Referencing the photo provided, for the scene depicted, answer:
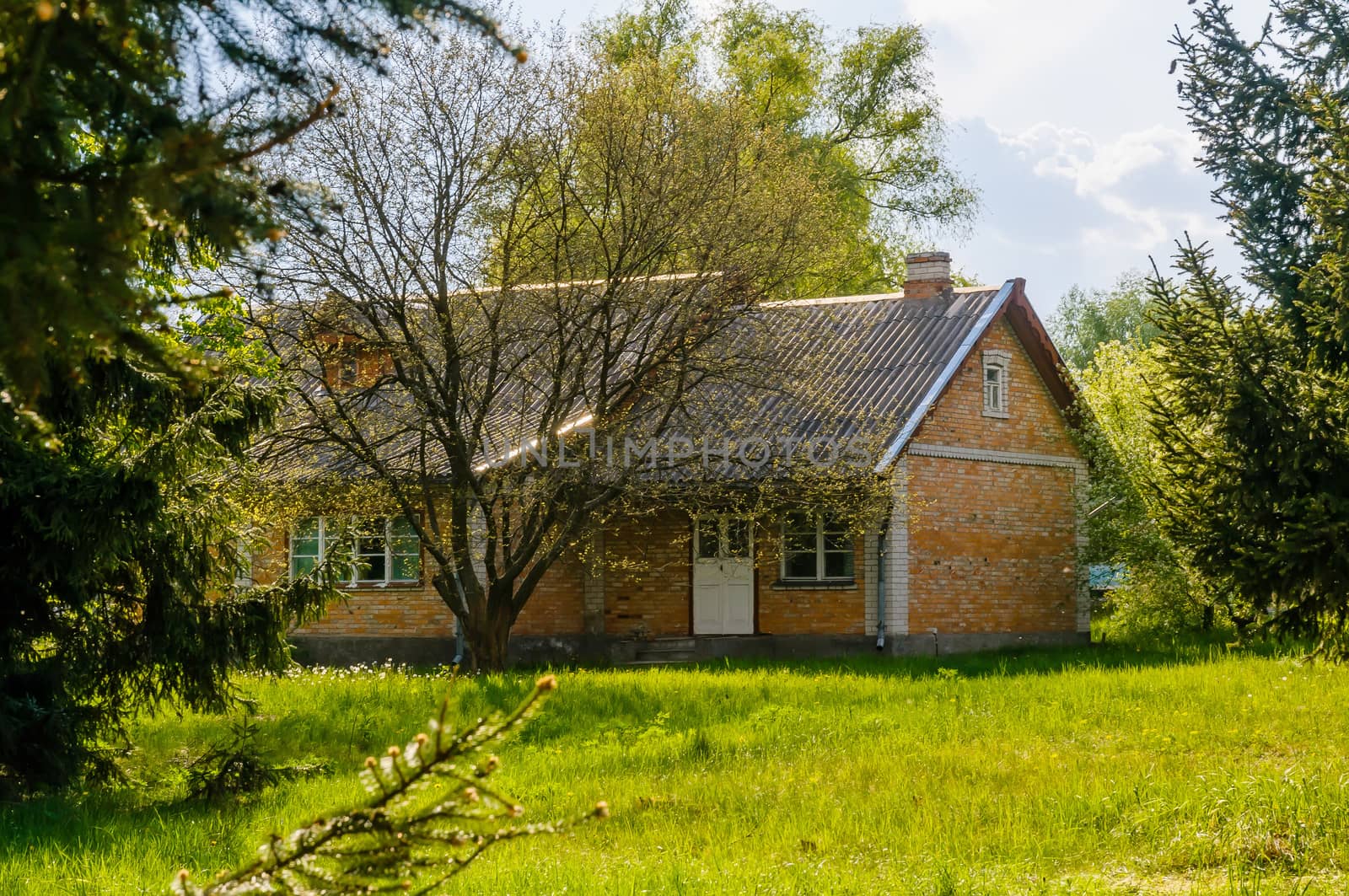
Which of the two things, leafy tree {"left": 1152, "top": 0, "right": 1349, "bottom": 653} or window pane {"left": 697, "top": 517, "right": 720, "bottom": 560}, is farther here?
window pane {"left": 697, "top": 517, "right": 720, "bottom": 560}

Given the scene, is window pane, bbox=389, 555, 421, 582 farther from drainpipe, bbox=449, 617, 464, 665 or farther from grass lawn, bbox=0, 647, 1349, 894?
grass lawn, bbox=0, 647, 1349, 894

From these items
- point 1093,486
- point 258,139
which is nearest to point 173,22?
point 258,139

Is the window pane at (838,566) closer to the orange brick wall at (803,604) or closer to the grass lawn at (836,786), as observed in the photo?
the orange brick wall at (803,604)

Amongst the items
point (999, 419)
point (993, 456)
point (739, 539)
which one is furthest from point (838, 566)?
point (999, 419)

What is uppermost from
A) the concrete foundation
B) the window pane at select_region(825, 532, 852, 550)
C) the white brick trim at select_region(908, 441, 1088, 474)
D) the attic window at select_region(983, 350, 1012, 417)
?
the attic window at select_region(983, 350, 1012, 417)

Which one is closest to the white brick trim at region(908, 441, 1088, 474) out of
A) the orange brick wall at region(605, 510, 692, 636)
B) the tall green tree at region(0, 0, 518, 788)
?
the orange brick wall at region(605, 510, 692, 636)

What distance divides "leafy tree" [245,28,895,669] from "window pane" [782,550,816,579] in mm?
5773

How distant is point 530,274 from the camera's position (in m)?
17.9

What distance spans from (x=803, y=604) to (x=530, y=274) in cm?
857

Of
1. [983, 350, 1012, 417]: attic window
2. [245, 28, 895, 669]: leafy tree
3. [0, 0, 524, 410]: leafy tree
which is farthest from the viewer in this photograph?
[983, 350, 1012, 417]: attic window

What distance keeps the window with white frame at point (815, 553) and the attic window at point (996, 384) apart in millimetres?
3658

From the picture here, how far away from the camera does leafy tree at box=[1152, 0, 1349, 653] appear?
1013 cm

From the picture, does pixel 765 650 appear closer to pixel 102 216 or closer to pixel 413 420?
pixel 413 420

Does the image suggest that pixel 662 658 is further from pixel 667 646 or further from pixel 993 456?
pixel 993 456
